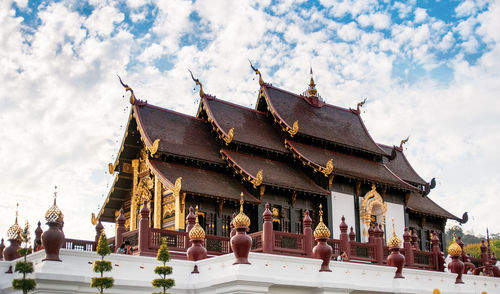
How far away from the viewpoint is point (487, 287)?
2234 centimetres

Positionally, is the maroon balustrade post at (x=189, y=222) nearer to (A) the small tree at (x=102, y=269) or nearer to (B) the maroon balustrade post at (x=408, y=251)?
(A) the small tree at (x=102, y=269)

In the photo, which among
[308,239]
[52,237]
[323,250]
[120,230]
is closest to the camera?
[52,237]

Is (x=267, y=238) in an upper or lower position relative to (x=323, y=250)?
upper

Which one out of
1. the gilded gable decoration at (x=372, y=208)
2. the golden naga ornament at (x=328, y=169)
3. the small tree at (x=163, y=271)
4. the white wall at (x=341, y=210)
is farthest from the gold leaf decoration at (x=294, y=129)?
the small tree at (x=163, y=271)

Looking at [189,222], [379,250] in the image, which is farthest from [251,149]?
[189,222]

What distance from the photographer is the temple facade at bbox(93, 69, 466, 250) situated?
912 inches

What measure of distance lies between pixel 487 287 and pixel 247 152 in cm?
976

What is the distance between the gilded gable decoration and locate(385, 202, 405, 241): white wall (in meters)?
0.39

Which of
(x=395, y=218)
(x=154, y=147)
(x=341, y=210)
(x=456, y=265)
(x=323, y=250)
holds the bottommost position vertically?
(x=456, y=265)

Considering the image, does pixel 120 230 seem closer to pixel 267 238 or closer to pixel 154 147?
pixel 154 147

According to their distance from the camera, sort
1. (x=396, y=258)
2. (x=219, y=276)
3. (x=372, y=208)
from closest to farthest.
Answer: (x=219, y=276) → (x=396, y=258) → (x=372, y=208)

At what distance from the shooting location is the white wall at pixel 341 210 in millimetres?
24922

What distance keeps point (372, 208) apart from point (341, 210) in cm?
182

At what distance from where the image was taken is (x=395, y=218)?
89.9 ft
